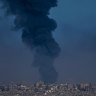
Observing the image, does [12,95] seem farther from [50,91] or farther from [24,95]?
[50,91]

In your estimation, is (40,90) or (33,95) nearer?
(33,95)

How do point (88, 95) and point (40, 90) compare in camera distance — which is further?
point (40, 90)

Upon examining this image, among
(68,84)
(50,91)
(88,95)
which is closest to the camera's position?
(88,95)

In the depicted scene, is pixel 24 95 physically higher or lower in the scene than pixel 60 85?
lower

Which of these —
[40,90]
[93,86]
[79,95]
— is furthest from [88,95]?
[93,86]

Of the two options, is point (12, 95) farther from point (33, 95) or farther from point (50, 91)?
point (50, 91)

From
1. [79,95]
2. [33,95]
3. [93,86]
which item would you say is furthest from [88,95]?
[93,86]

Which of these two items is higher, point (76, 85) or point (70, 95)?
point (76, 85)

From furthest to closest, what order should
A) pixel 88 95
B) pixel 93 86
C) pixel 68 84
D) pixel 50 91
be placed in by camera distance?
pixel 68 84
pixel 93 86
pixel 50 91
pixel 88 95

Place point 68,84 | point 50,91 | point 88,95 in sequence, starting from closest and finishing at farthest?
1. point 88,95
2. point 50,91
3. point 68,84

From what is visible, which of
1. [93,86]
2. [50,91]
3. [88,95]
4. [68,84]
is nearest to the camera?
[88,95]
